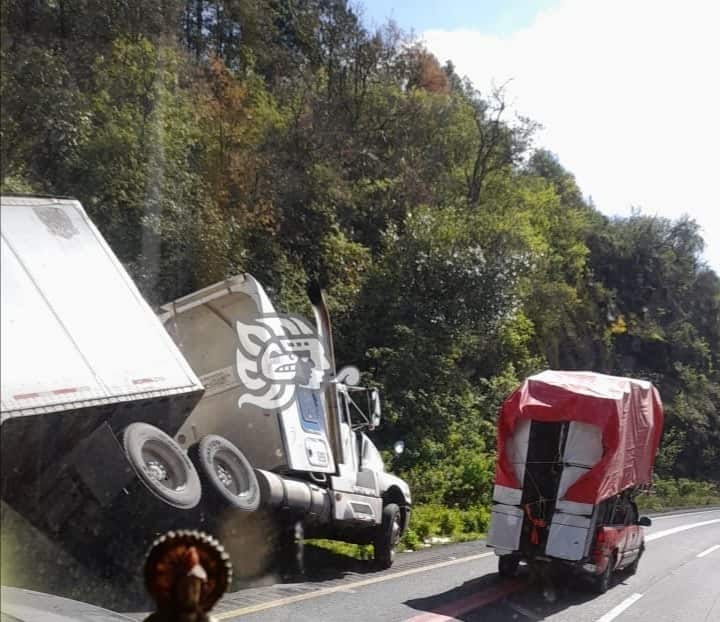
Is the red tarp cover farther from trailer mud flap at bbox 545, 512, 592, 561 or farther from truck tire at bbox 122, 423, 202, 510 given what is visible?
truck tire at bbox 122, 423, 202, 510

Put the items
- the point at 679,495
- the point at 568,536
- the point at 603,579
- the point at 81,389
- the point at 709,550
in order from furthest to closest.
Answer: the point at 679,495
the point at 709,550
the point at 603,579
the point at 568,536
the point at 81,389

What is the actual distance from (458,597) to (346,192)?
67.9 feet

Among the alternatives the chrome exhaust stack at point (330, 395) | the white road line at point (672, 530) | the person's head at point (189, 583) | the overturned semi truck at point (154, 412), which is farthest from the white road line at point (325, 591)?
the white road line at point (672, 530)

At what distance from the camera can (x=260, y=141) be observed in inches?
1055

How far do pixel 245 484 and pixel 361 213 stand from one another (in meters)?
22.5

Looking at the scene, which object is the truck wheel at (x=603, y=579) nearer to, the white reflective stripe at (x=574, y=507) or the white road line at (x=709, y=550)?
the white reflective stripe at (x=574, y=507)

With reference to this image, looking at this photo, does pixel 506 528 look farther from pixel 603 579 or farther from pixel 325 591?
pixel 325 591

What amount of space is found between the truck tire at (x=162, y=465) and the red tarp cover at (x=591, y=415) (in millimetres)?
4925

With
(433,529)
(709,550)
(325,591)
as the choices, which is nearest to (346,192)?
(433,529)

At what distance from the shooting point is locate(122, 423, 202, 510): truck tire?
8209 millimetres

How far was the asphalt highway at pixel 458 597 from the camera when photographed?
30.8 ft

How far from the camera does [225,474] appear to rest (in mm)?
9789

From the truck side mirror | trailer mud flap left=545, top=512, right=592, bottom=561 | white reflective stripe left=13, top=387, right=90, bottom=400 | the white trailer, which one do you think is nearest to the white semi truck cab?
the truck side mirror

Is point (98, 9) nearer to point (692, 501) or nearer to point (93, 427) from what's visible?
point (93, 427)
